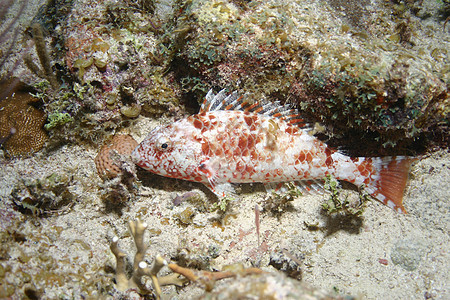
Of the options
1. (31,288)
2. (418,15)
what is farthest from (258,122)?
(418,15)

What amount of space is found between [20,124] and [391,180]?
18.4 feet

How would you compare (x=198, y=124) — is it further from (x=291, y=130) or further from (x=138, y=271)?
(x=138, y=271)

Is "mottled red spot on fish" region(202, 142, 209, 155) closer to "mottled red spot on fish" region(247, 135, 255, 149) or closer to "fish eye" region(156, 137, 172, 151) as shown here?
"fish eye" region(156, 137, 172, 151)

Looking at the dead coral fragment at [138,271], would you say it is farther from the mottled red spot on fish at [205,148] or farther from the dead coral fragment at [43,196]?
the mottled red spot on fish at [205,148]

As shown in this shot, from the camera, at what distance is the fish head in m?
3.86

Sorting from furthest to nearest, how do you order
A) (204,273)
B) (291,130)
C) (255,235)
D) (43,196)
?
(291,130), (255,235), (43,196), (204,273)

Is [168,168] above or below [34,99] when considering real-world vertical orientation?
below

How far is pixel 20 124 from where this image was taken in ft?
12.8

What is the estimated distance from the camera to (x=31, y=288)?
2.62 meters

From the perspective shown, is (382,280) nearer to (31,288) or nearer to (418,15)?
(31,288)

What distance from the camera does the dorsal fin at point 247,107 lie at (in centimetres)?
392

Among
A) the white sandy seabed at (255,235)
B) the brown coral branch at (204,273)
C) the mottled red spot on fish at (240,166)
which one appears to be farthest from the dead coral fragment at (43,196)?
the mottled red spot on fish at (240,166)

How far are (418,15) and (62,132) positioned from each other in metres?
6.45

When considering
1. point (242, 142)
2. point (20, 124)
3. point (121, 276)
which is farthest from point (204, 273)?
point (20, 124)
